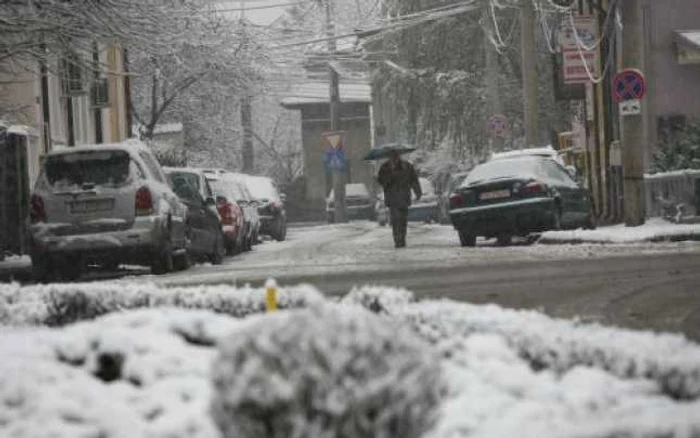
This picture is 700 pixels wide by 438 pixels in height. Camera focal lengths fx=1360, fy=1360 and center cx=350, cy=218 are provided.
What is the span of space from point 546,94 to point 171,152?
38.8 feet

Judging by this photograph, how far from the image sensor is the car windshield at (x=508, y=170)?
21894 millimetres

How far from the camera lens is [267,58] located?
45250 mm

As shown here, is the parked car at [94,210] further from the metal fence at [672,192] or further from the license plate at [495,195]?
the metal fence at [672,192]

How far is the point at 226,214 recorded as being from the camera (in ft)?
81.3

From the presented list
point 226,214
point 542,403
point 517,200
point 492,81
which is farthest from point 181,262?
point 492,81

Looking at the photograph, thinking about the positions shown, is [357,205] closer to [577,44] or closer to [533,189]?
[577,44]

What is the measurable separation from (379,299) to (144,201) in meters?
10.1

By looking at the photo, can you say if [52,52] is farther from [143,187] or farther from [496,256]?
[496,256]

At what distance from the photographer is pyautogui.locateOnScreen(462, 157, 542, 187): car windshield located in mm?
21894

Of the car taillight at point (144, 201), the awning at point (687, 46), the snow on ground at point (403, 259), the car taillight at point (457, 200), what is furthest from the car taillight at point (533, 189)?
the car taillight at point (144, 201)

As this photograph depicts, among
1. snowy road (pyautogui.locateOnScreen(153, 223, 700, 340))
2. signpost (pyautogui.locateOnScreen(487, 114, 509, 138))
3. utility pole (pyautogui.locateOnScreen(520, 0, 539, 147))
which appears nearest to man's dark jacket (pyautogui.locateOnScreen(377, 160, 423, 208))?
snowy road (pyautogui.locateOnScreen(153, 223, 700, 340))

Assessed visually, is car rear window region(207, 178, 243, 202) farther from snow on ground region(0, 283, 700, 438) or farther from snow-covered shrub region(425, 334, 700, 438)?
snow-covered shrub region(425, 334, 700, 438)

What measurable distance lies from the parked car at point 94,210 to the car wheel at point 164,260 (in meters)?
0.10

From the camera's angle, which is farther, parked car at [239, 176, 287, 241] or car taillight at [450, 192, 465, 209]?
parked car at [239, 176, 287, 241]
